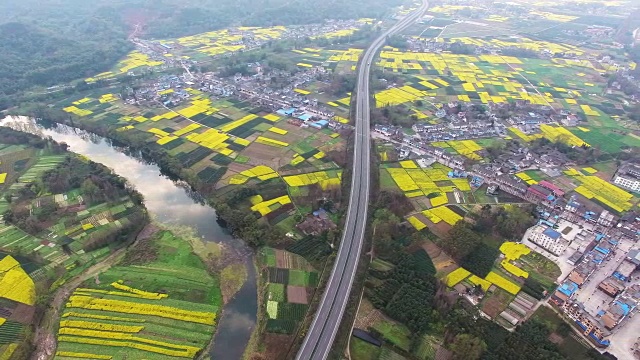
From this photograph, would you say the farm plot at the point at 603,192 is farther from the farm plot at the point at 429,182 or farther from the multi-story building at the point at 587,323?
the multi-story building at the point at 587,323

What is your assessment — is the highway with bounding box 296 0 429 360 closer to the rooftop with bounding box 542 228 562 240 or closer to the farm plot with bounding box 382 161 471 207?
the farm plot with bounding box 382 161 471 207

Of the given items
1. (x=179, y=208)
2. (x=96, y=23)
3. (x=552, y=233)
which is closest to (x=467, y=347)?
(x=552, y=233)

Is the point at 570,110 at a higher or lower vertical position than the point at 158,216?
higher

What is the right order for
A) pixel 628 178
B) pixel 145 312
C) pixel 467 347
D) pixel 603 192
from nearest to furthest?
pixel 467 347 < pixel 145 312 < pixel 603 192 < pixel 628 178

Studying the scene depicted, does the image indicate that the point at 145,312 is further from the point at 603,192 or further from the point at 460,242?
the point at 603,192

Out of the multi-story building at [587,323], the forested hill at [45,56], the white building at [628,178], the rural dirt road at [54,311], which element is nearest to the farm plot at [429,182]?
the multi-story building at [587,323]

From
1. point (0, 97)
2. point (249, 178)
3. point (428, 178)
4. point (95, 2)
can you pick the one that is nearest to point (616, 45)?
point (428, 178)

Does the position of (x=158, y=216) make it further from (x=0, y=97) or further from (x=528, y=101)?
(x=528, y=101)
